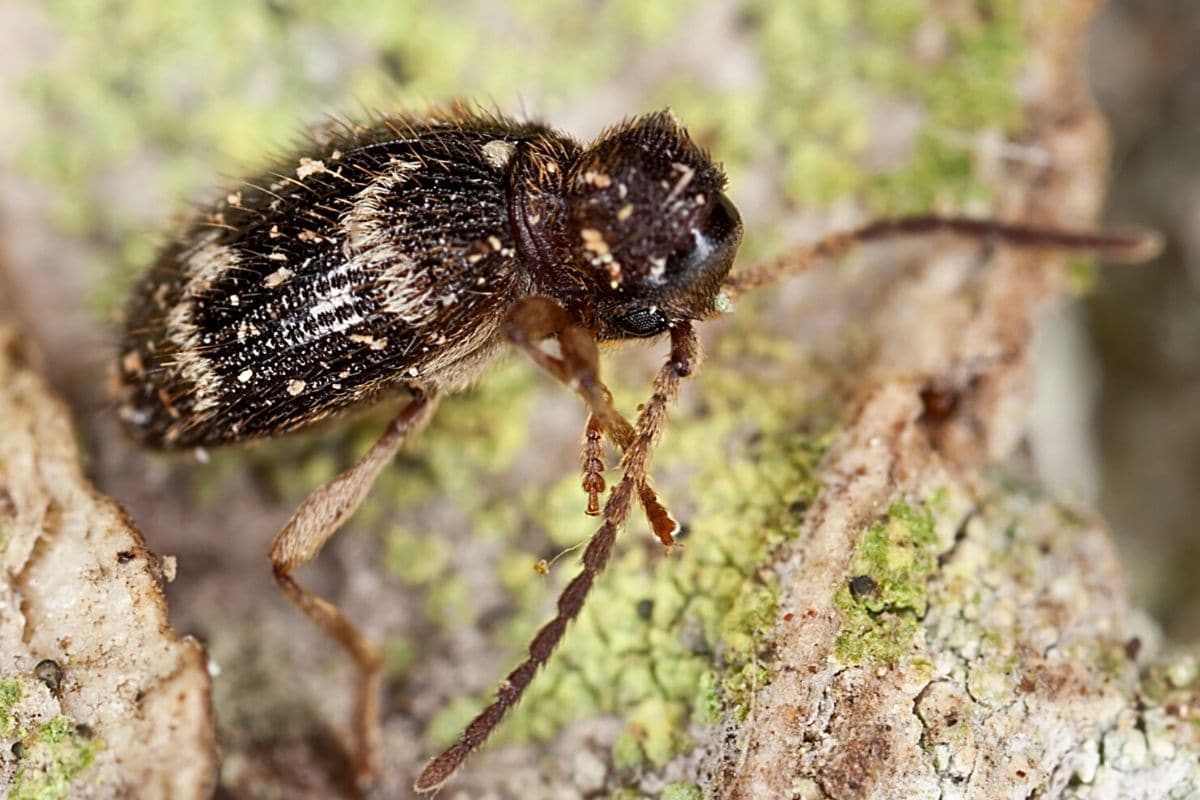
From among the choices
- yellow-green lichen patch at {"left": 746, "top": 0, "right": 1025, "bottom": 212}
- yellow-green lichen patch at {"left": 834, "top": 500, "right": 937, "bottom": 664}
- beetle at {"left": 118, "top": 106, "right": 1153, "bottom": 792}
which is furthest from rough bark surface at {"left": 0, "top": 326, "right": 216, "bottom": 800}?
yellow-green lichen patch at {"left": 746, "top": 0, "right": 1025, "bottom": 212}

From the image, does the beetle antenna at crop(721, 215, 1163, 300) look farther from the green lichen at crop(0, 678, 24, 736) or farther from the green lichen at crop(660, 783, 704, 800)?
the green lichen at crop(0, 678, 24, 736)

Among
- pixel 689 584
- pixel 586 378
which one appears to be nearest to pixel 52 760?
pixel 586 378

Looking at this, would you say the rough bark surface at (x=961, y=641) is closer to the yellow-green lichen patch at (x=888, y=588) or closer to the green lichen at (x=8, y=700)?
the yellow-green lichen patch at (x=888, y=588)

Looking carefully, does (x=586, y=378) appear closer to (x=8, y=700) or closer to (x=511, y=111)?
(x=8, y=700)

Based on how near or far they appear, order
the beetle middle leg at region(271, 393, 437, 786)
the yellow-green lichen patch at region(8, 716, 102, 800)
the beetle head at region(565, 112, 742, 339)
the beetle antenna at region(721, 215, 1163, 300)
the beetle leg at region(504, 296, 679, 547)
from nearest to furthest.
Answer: the yellow-green lichen patch at region(8, 716, 102, 800)
the beetle leg at region(504, 296, 679, 547)
the beetle head at region(565, 112, 742, 339)
the beetle middle leg at region(271, 393, 437, 786)
the beetle antenna at region(721, 215, 1163, 300)

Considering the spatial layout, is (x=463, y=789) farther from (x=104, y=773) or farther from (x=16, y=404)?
(x=16, y=404)

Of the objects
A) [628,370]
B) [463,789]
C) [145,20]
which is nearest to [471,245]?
[628,370]

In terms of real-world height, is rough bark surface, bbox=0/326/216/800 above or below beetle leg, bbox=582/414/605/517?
below
